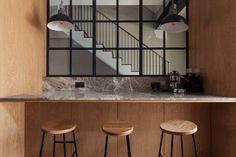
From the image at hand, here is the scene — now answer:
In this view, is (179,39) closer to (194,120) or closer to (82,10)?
(194,120)

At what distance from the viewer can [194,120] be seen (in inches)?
90.0

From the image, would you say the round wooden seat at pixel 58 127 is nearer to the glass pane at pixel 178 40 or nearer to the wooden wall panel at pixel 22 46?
the wooden wall panel at pixel 22 46

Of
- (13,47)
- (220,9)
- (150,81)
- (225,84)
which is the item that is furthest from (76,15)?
(225,84)

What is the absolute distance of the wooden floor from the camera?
2.27m

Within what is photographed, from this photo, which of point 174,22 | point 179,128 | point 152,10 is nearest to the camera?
point 179,128

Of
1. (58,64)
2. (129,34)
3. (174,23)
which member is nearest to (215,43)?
(174,23)

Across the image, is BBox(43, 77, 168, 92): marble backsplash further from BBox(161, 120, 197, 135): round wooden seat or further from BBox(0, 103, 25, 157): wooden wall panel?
BBox(161, 120, 197, 135): round wooden seat

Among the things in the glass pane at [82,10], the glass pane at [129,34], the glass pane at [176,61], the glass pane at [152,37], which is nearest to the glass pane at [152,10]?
the glass pane at [152,37]

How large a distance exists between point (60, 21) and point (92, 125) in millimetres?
1290

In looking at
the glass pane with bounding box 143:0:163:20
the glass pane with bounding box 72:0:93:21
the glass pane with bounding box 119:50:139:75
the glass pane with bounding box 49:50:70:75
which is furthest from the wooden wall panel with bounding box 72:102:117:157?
the glass pane with bounding box 143:0:163:20

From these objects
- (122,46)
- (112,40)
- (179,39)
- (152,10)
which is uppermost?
(152,10)

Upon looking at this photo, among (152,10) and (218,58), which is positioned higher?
(152,10)

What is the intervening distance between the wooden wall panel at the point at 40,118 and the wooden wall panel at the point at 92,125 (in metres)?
0.15

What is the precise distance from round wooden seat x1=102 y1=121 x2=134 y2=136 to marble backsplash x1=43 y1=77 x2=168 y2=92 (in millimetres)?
742
